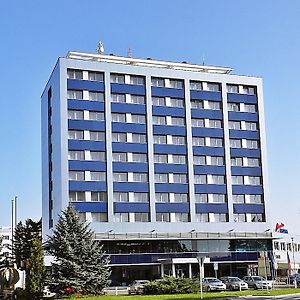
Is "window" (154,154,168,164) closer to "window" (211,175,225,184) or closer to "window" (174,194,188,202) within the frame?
"window" (174,194,188,202)

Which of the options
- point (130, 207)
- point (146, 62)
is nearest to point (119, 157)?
point (130, 207)

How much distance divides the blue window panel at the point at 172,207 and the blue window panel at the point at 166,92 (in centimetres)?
1461

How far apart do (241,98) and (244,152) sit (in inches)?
306

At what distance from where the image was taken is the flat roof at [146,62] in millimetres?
85438

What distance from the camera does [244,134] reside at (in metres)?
85.9

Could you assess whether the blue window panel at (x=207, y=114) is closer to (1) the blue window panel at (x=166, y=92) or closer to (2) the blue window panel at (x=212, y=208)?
(1) the blue window panel at (x=166, y=92)

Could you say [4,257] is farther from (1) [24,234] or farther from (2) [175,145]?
(2) [175,145]

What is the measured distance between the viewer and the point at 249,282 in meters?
61.7

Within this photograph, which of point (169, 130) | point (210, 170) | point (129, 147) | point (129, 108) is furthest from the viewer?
point (210, 170)

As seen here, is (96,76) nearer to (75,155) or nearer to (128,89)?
(128,89)

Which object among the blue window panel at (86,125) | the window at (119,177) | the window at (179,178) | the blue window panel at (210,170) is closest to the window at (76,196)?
the window at (119,177)

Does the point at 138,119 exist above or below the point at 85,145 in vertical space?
above

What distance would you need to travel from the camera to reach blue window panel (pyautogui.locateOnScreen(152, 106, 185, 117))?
8181 centimetres

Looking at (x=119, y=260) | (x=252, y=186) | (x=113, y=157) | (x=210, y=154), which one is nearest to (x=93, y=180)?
(x=113, y=157)
